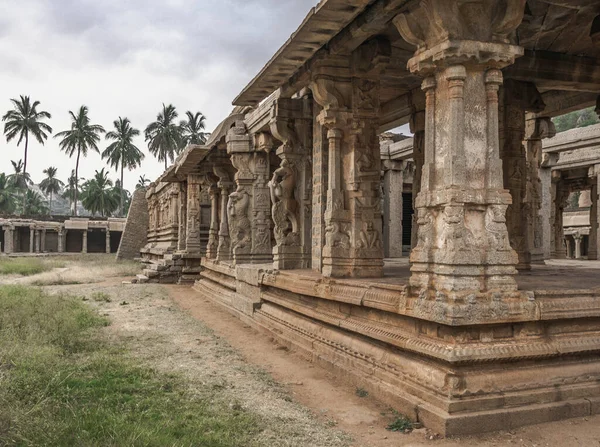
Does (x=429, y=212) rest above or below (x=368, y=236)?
above

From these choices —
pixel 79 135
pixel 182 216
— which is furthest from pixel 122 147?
pixel 182 216

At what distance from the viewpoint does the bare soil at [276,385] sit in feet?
12.6

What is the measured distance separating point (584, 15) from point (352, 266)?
157 inches

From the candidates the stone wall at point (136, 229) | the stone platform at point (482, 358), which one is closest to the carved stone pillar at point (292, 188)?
the stone platform at point (482, 358)

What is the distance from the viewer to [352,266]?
21.6ft

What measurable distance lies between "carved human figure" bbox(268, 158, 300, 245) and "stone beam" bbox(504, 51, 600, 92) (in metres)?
3.66

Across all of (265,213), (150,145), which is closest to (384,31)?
(265,213)

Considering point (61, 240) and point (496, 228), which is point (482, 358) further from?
point (61, 240)

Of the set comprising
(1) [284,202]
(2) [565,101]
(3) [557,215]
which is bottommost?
(1) [284,202]

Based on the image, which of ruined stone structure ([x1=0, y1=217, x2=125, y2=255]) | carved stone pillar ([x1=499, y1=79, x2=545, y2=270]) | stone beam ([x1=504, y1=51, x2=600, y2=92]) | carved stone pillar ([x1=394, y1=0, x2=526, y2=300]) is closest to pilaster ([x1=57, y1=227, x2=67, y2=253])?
ruined stone structure ([x1=0, y1=217, x2=125, y2=255])

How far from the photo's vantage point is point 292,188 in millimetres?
9133

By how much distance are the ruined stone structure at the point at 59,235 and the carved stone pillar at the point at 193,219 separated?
27.9 metres

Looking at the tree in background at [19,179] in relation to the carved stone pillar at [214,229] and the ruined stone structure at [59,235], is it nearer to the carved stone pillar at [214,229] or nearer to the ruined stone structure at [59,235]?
the ruined stone structure at [59,235]

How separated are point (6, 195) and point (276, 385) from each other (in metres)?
63.3
